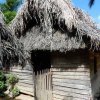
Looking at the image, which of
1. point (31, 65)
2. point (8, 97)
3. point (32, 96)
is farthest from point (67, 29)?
point (8, 97)

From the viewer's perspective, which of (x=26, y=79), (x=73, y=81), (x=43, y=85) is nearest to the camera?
(x=73, y=81)

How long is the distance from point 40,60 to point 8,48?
5878mm

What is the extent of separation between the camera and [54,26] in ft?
38.7

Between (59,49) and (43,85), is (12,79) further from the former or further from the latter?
(59,49)

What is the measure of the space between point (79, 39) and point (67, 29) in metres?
0.78

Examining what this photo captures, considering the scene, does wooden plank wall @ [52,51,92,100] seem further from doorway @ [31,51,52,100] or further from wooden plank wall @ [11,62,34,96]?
wooden plank wall @ [11,62,34,96]

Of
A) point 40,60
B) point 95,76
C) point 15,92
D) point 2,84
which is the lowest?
point 15,92

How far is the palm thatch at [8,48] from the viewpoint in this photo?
7.12m

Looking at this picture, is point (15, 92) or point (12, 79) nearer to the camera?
point (15, 92)

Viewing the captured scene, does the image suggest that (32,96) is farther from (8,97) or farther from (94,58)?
(94,58)

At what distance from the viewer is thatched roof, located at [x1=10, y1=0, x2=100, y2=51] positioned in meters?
Result: 10.0

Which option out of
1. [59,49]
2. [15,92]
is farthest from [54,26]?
[15,92]

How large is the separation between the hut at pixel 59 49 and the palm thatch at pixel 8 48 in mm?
1223

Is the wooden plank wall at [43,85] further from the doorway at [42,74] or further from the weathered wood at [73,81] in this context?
the weathered wood at [73,81]
